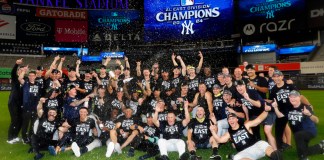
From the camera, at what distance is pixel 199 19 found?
38938 millimetres

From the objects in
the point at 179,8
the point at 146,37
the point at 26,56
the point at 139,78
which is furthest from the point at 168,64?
the point at 139,78

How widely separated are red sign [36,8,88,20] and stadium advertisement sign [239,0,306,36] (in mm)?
25523

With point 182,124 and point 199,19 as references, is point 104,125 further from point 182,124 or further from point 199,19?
point 199,19

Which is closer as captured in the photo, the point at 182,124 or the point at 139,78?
the point at 182,124

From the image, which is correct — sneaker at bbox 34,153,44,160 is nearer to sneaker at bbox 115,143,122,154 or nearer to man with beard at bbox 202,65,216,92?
sneaker at bbox 115,143,122,154

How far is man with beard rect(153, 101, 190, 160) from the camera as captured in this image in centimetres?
734

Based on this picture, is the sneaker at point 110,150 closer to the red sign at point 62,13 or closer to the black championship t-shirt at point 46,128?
the black championship t-shirt at point 46,128

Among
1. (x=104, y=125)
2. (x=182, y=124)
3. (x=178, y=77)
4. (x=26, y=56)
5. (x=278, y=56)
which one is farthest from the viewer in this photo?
(x=26, y=56)

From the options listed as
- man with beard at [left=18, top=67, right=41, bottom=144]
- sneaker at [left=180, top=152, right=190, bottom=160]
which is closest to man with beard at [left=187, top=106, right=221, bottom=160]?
sneaker at [left=180, top=152, right=190, bottom=160]

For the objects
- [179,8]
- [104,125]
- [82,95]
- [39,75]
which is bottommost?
[104,125]

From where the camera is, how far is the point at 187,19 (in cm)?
3947

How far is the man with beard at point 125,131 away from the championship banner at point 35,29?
142 feet

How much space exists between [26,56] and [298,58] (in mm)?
38961

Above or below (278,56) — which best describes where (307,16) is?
above
